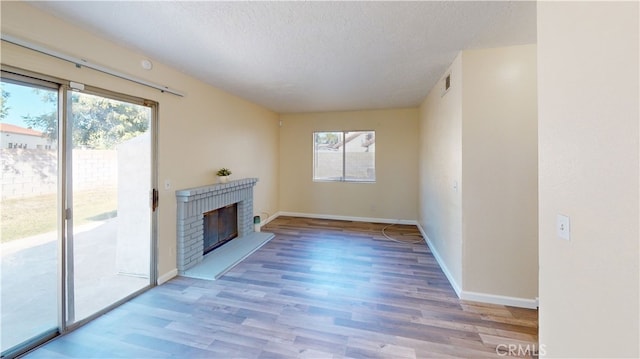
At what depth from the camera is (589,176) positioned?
3.33 ft

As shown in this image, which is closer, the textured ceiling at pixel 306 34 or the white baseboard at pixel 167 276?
the textured ceiling at pixel 306 34

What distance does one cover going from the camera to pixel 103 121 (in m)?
2.30

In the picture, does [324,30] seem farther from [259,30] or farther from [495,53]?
[495,53]

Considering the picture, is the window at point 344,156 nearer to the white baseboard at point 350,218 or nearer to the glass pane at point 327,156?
the glass pane at point 327,156

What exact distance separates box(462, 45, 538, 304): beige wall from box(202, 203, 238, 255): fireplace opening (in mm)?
3329

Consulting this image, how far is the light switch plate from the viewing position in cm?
115

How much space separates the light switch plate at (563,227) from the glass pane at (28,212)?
3.32 meters

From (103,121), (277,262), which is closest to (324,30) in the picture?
(103,121)

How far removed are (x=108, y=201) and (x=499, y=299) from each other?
12.8 feet

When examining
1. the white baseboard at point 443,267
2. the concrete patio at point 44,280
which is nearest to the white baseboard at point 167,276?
the concrete patio at point 44,280

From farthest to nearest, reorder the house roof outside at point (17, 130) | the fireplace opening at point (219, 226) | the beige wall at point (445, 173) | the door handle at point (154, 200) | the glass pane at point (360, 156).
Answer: the glass pane at point (360, 156), the fireplace opening at point (219, 226), the door handle at point (154, 200), the beige wall at point (445, 173), the house roof outside at point (17, 130)

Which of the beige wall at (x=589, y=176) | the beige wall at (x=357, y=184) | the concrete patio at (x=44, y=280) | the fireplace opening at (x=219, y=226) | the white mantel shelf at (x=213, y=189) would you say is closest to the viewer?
the beige wall at (x=589, y=176)

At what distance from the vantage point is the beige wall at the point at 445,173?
258cm

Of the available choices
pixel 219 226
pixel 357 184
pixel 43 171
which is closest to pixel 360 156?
pixel 357 184
